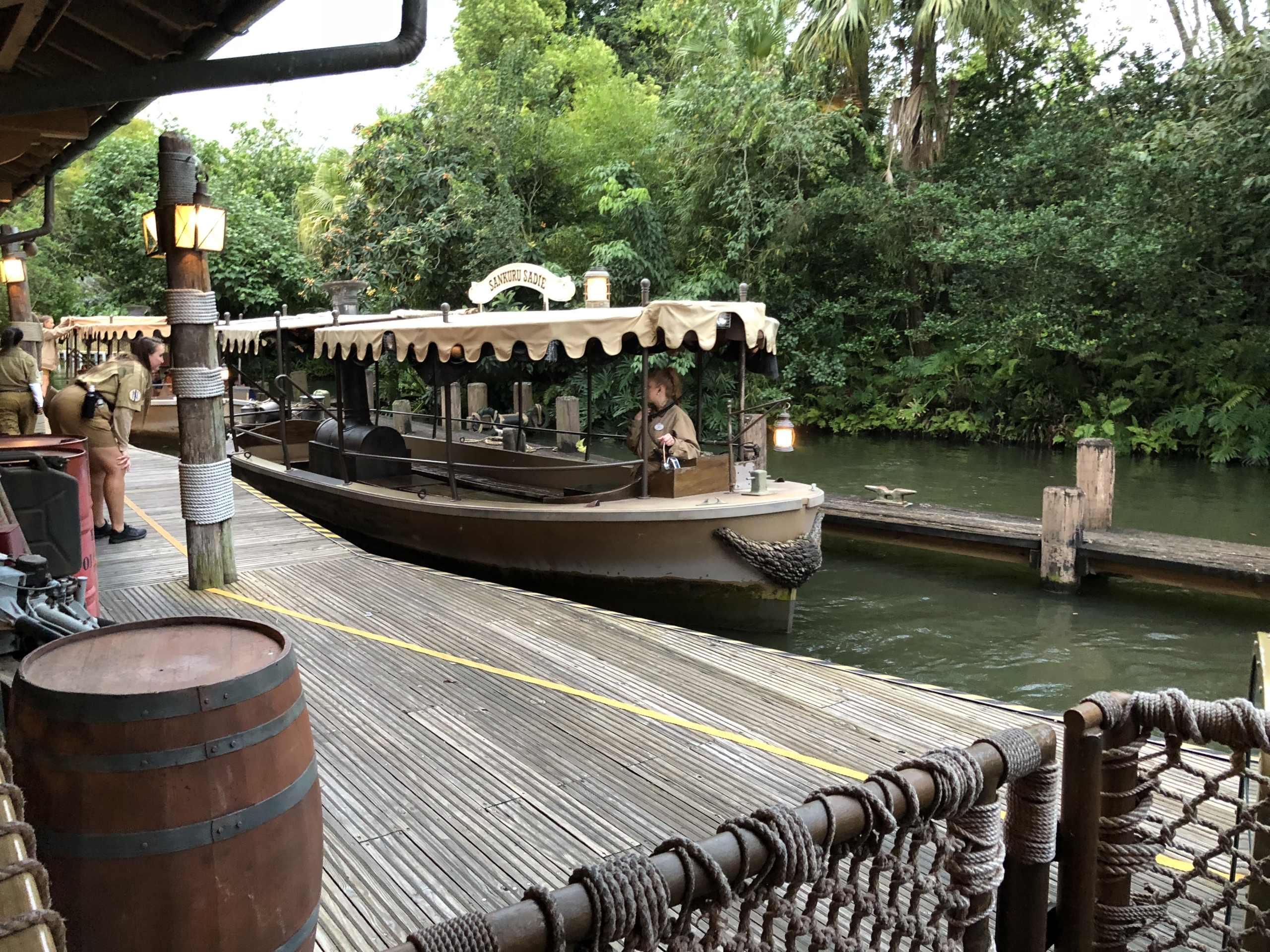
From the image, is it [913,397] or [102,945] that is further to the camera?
[913,397]

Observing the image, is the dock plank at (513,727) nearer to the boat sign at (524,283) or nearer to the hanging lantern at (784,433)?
the hanging lantern at (784,433)

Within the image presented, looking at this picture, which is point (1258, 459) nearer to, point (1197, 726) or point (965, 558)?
point (965, 558)

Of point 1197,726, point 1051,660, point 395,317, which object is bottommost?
point 1051,660

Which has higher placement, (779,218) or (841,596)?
(779,218)

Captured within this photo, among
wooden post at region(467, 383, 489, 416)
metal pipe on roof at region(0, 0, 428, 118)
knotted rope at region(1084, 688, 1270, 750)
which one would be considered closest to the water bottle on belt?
metal pipe on roof at region(0, 0, 428, 118)

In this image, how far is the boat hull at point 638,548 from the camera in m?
7.93

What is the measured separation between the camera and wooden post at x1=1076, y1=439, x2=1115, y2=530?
9844 mm

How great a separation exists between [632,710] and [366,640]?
1.89m

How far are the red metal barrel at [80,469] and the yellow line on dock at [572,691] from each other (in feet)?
4.73

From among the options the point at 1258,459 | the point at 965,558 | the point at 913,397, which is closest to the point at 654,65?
the point at 913,397

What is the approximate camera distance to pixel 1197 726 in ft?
6.11

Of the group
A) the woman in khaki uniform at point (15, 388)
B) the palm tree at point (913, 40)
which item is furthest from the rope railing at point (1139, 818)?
the palm tree at point (913, 40)

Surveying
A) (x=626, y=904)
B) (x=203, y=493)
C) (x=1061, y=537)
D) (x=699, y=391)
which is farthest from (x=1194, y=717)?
(x=1061, y=537)

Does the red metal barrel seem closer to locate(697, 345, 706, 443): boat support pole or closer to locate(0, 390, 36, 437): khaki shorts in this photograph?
locate(0, 390, 36, 437): khaki shorts
